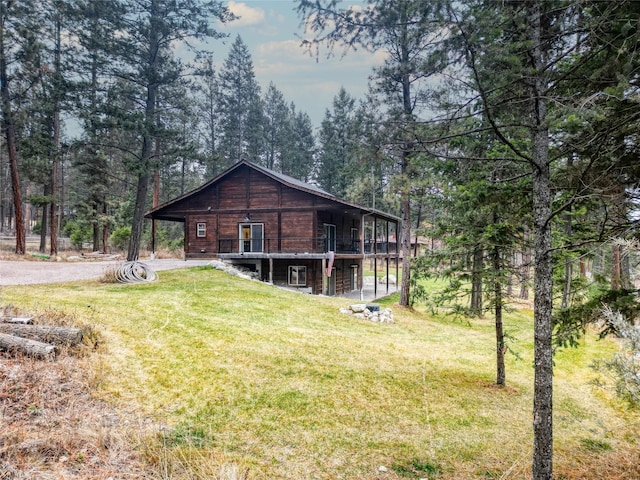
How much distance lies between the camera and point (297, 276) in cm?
2162

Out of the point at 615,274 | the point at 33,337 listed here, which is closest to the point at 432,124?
the point at 33,337

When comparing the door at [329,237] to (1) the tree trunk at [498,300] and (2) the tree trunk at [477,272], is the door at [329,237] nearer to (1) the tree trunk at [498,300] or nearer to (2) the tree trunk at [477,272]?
(2) the tree trunk at [477,272]

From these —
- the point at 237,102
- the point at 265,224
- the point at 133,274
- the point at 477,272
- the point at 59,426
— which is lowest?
the point at 59,426

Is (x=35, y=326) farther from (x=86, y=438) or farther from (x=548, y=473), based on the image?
(x=548, y=473)

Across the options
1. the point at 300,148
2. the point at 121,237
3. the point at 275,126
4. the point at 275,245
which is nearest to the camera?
the point at 275,245

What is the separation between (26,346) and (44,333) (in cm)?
46

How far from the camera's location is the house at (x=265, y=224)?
20.1 m

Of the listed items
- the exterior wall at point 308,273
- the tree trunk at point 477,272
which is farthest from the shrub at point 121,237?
the tree trunk at point 477,272

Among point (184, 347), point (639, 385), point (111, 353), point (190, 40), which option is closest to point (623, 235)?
point (639, 385)

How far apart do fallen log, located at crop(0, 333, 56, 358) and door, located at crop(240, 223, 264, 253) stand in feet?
52.5

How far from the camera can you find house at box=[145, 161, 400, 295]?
20109 mm

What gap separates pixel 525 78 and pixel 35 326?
7.60 meters

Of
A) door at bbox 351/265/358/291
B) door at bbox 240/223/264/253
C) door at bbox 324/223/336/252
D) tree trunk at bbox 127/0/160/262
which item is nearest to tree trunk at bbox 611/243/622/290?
door at bbox 324/223/336/252

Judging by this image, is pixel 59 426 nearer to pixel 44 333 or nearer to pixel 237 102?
pixel 44 333
